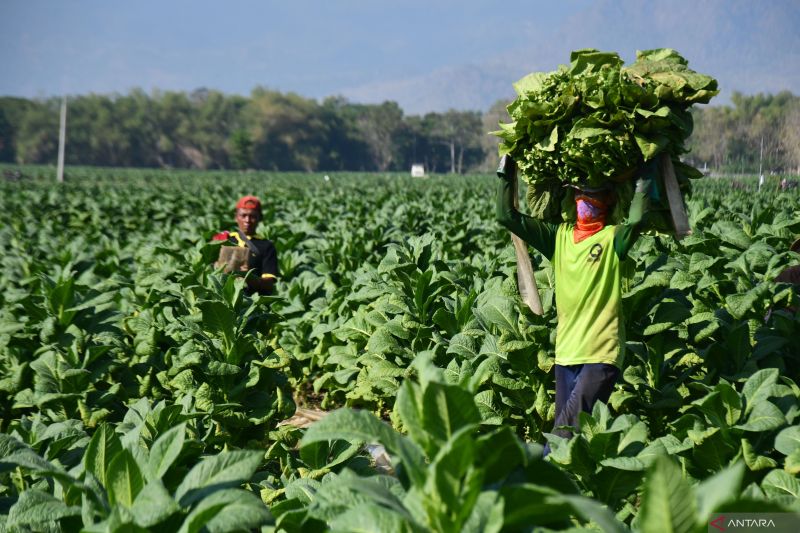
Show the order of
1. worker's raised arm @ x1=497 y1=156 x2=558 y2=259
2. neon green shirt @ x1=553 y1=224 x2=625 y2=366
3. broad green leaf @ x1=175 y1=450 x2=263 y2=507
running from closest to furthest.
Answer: broad green leaf @ x1=175 y1=450 x2=263 y2=507
neon green shirt @ x1=553 y1=224 x2=625 y2=366
worker's raised arm @ x1=497 y1=156 x2=558 y2=259

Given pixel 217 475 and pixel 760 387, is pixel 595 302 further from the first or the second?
pixel 217 475

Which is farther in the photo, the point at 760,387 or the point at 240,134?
the point at 240,134

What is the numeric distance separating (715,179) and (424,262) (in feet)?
30.0

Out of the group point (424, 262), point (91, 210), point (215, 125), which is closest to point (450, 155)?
point (215, 125)

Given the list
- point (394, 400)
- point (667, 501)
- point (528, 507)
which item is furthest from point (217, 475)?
point (394, 400)

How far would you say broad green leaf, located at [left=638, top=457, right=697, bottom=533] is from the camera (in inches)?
50.9

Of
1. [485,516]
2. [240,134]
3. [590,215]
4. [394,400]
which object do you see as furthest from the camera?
[240,134]

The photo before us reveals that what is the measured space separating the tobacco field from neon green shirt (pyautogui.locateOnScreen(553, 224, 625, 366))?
1.45 feet

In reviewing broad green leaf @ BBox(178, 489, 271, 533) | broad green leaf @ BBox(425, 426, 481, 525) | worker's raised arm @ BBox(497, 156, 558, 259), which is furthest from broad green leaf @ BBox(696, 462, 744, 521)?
worker's raised arm @ BBox(497, 156, 558, 259)

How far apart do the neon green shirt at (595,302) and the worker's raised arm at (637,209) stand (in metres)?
0.04

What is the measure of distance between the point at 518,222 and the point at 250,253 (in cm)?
341

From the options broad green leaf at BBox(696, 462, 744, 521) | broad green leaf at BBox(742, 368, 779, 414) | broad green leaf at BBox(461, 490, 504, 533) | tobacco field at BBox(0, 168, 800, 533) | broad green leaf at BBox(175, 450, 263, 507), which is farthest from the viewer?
broad green leaf at BBox(742, 368, 779, 414)

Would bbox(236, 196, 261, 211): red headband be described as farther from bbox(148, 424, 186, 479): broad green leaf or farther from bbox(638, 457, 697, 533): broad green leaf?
bbox(638, 457, 697, 533): broad green leaf

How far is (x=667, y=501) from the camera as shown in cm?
129
